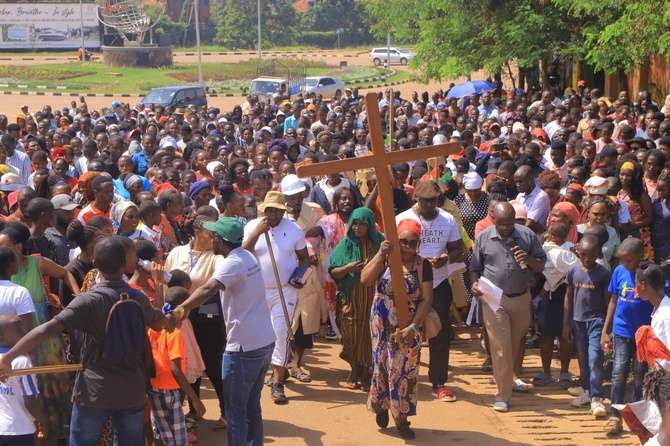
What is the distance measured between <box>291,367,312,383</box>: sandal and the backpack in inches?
136

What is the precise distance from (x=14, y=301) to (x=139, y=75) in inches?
1911

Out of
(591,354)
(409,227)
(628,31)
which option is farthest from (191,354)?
(628,31)

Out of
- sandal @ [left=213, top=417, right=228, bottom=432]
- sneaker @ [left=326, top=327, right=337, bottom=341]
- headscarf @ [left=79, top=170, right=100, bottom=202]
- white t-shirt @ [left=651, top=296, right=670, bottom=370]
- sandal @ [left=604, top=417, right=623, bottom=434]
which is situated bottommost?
sneaker @ [left=326, top=327, right=337, bottom=341]

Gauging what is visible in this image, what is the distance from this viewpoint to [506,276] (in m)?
8.00

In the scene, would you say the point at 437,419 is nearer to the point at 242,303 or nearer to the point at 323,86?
the point at 242,303

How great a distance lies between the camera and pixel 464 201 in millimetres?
10062

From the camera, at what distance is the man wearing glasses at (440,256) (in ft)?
27.2

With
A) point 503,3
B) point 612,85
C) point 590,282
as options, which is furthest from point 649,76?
point 590,282

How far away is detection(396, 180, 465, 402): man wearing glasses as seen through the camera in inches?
327

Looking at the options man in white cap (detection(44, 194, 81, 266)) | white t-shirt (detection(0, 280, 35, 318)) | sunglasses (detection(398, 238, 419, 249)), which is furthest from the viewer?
man in white cap (detection(44, 194, 81, 266))

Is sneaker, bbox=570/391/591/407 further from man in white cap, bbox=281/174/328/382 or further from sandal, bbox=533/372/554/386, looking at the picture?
man in white cap, bbox=281/174/328/382

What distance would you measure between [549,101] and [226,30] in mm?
60631

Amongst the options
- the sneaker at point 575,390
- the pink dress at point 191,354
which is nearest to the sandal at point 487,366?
the sneaker at point 575,390

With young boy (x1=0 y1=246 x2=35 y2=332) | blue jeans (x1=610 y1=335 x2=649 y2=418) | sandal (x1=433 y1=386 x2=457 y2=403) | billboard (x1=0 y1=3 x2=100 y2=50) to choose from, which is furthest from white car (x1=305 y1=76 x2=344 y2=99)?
billboard (x1=0 y1=3 x2=100 y2=50)
